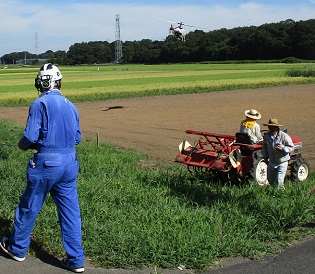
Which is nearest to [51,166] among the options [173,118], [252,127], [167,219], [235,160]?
[167,219]

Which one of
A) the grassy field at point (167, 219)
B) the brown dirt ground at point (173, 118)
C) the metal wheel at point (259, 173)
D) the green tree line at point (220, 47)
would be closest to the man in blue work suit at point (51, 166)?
the grassy field at point (167, 219)

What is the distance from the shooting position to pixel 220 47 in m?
73.8

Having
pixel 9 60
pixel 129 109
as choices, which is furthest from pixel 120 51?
pixel 129 109

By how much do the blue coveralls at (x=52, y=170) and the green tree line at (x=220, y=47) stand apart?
37.0 m

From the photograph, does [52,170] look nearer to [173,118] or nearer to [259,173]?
[259,173]

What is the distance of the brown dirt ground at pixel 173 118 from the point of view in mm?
14055

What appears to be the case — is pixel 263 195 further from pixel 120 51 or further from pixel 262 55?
pixel 120 51

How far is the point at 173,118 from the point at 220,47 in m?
55.6

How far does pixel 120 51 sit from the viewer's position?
11956 cm

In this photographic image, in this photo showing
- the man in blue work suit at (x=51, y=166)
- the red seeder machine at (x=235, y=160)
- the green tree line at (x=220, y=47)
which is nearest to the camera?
the man in blue work suit at (x=51, y=166)

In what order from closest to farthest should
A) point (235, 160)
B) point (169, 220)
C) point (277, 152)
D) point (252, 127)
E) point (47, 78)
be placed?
1. point (47, 78)
2. point (169, 220)
3. point (277, 152)
4. point (235, 160)
5. point (252, 127)

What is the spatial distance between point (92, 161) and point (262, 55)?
8576 centimetres

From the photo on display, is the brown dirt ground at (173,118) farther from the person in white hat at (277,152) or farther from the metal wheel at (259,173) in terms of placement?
the person in white hat at (277,152)

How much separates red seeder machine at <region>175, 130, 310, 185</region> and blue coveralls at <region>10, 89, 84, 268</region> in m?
3.86
